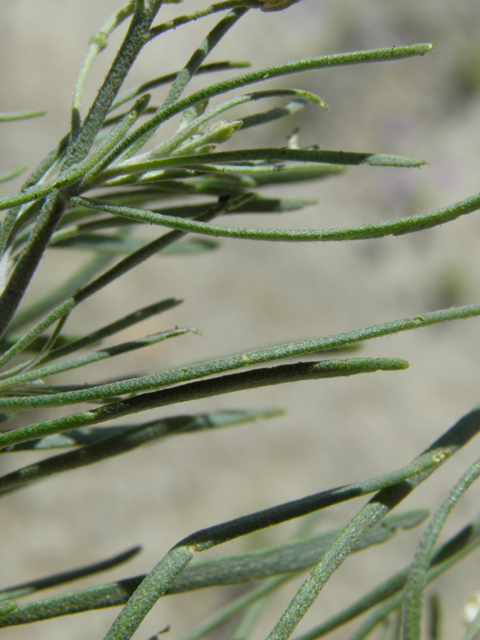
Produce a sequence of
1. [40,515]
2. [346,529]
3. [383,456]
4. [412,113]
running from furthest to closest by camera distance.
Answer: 1. [412,113]
2. [383,456]
3. [40,515]
4. [346,529]

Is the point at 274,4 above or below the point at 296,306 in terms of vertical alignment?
below

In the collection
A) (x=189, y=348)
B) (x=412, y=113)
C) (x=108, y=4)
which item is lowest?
(x=189, y=348)

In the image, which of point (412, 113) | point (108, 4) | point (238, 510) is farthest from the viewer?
point (412, 113)

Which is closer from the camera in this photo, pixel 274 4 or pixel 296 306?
pixel 274 4

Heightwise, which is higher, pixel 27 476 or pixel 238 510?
pixel 27 476

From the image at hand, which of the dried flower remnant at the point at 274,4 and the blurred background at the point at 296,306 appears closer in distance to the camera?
the dried flower remnant at the point at 274,4

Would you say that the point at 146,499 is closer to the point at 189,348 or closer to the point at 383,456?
the point at 189,348

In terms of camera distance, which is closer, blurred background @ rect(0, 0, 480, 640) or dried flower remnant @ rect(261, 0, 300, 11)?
dried flower remnant @ rect(261, 0, 300, 11)

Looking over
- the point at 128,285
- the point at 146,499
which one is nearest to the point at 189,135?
the point at 146,499
